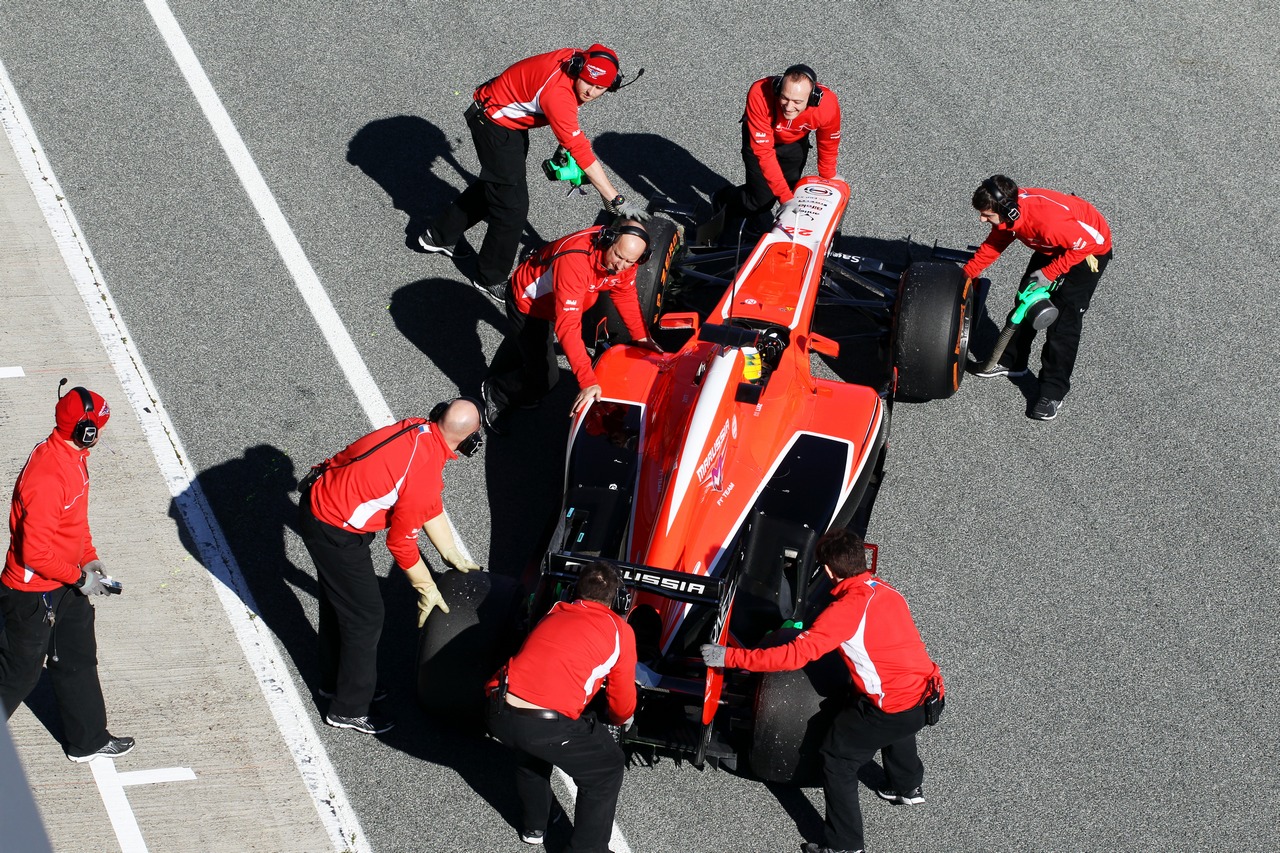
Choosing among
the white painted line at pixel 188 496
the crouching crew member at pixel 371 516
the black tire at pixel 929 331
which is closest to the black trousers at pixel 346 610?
the crouching crew member at pixel 371 516

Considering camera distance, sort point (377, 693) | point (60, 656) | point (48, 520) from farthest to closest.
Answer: point (377, 693), point (60, 656), point (48, 520)

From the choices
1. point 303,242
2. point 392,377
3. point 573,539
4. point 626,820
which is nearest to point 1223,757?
point 626,820

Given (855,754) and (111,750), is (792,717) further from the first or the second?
(111,750)

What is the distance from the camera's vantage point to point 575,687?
17.9 ft

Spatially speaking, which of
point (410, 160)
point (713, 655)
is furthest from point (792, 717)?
point (410, 160)

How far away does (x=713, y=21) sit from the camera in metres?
11.9

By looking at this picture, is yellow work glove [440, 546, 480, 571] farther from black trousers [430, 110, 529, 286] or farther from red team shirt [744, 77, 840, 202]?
red team shirt [744, 77, 840, 202]

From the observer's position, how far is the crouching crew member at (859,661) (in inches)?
226

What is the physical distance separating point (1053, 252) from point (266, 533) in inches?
211

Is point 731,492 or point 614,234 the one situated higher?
point 614,234

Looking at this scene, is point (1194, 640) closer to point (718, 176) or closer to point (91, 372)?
point (718, 176)

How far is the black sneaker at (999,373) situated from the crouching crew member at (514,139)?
269 cm

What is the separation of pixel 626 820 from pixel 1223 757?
327 centimetres

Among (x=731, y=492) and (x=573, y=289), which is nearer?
(x=731, y=492)
